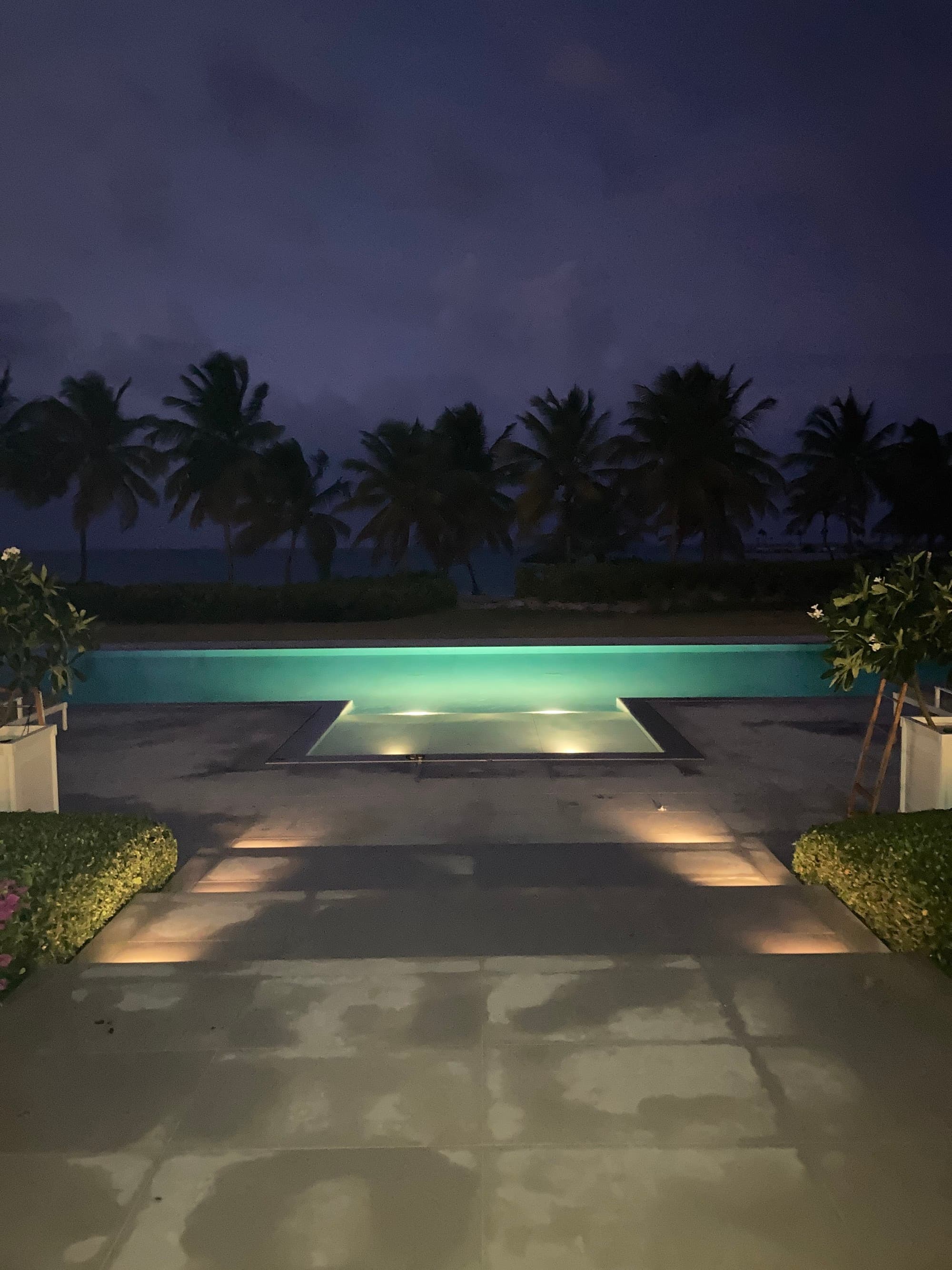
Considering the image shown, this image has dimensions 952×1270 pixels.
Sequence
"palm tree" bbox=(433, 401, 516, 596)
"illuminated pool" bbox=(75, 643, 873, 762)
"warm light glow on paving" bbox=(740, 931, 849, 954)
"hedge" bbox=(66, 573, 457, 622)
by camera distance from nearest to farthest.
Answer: "warm light glow on paving" bbox=(740, 931, 849, 954) < "illuminated pool" bbox=(75, 643, 873, 762) < "hedge" bbox=(66, 573, 457, 622) < "palm tree" bbox=(433, 401, 516, 596)

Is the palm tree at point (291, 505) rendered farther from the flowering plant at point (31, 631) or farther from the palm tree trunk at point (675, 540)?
the flowering plant at point (31, 631)

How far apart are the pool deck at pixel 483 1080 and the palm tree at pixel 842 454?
3074cm

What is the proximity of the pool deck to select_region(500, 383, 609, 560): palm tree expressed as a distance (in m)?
24.0

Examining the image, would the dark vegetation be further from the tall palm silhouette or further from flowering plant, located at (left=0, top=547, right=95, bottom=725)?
flowering plant, located at (left=0, top=547, right=95, bottom=725)

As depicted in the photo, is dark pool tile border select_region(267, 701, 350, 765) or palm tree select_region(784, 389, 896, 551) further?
palm tree select_region(784, 389, 896, 551)

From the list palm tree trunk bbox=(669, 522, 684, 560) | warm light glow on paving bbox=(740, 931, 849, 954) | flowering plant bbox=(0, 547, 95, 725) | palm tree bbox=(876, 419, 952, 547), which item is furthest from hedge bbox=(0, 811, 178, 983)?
palm tree bbox=(876, 419, 952, 547)

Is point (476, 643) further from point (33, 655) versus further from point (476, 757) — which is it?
point (33, 655)

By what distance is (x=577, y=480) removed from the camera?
27750 mm

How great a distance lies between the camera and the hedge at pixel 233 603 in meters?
23.7

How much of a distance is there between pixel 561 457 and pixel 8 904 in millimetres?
26007

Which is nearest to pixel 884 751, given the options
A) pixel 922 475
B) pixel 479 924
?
pixel 479 924

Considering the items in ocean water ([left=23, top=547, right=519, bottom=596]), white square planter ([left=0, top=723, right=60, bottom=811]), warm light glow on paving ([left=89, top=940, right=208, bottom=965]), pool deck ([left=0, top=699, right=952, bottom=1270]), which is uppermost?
white square planter ([left=0, top=723, right=60, bottom=811])

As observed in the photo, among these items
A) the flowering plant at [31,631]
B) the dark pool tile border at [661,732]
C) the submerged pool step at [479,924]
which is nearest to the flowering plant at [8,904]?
the submerged pool step at [479,924]

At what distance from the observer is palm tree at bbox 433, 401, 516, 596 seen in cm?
2766
